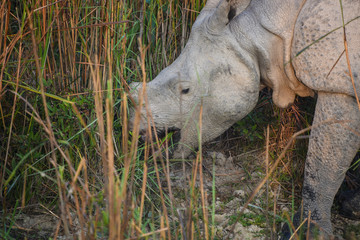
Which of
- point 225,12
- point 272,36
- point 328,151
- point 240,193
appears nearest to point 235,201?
point 240,193

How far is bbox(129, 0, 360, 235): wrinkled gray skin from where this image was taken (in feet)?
7.67

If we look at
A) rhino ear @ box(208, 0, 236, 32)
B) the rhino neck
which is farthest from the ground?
rhino ear @ box(208, 0, 236, 32)

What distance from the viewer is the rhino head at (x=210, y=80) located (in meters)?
2.64

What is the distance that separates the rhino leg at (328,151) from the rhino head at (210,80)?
455mm

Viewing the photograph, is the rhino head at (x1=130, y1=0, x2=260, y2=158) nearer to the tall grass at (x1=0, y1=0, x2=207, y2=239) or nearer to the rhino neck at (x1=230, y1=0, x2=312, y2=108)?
the rhino neck at (x1=230, y1=0, x2=312, y2=108)

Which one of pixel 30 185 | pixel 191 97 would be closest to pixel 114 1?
pixel 191 97

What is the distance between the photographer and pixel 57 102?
9.19 ft

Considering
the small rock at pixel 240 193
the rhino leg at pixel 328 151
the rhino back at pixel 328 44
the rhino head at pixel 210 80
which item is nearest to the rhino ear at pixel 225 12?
the rhino head at pixel 210 80

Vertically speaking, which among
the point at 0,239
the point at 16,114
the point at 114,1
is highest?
the point at 114,1

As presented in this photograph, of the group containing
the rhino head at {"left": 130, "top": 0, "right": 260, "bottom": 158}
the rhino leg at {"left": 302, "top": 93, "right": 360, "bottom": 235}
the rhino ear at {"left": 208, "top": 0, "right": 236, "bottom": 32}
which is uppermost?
the rhino ear at {"left": 208, "top": 0, "right": 236, "bottom": 32}

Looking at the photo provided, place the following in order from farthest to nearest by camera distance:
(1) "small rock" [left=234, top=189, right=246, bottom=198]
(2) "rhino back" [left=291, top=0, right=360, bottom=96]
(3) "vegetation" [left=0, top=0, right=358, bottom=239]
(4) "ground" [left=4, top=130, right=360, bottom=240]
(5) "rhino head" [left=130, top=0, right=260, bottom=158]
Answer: (1) "small rock" [left=234, top=189, right=246, bottom=198], (5) "rhino head" [left=130, top=0, right=260, bottom=158], (4) "ground" [left=4, top=130, right=360, bottom=240], (3) "vegetation" [left=0, top=0, right=358, bottom=239], (2) "rhino back" [left=291, top=0, right=360, bottom=96]

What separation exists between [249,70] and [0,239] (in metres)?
1.60

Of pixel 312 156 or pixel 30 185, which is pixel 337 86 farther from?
pixel 30 185

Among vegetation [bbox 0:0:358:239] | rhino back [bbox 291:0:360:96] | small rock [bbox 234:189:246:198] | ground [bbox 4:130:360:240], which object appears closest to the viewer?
rhino back [bbox 291:0:360:96]
